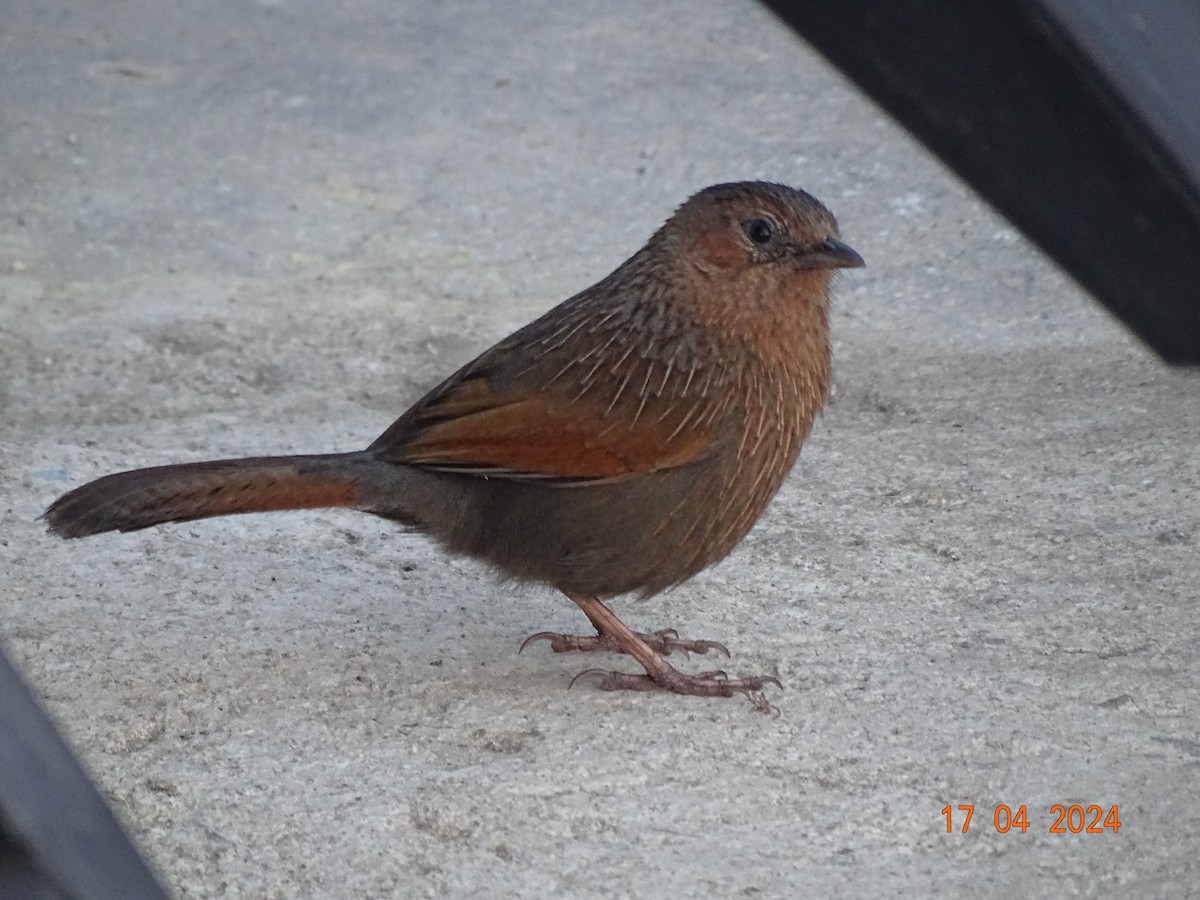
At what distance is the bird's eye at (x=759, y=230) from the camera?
3.57 m

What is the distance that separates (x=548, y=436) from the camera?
3471 millimetres

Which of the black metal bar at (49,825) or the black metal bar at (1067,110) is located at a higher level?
the black metal bar at (1067,110)

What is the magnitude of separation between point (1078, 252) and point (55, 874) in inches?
51.3

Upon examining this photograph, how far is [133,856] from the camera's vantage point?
1720 millimetres

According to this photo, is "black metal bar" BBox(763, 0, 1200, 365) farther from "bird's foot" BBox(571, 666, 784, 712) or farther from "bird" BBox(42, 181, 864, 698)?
"bird's foot" BBox(571, 666, 784, 712)

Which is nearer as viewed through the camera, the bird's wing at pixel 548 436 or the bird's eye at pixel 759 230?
the bird's wing at pixel 548 436

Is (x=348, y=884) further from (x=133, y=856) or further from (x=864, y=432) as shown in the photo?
(x=864, y=432)

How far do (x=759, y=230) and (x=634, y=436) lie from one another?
542mm

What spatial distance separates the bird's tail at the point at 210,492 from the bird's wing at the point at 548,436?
0.14 m

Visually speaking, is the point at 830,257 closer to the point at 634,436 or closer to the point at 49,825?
the point at 634,436
